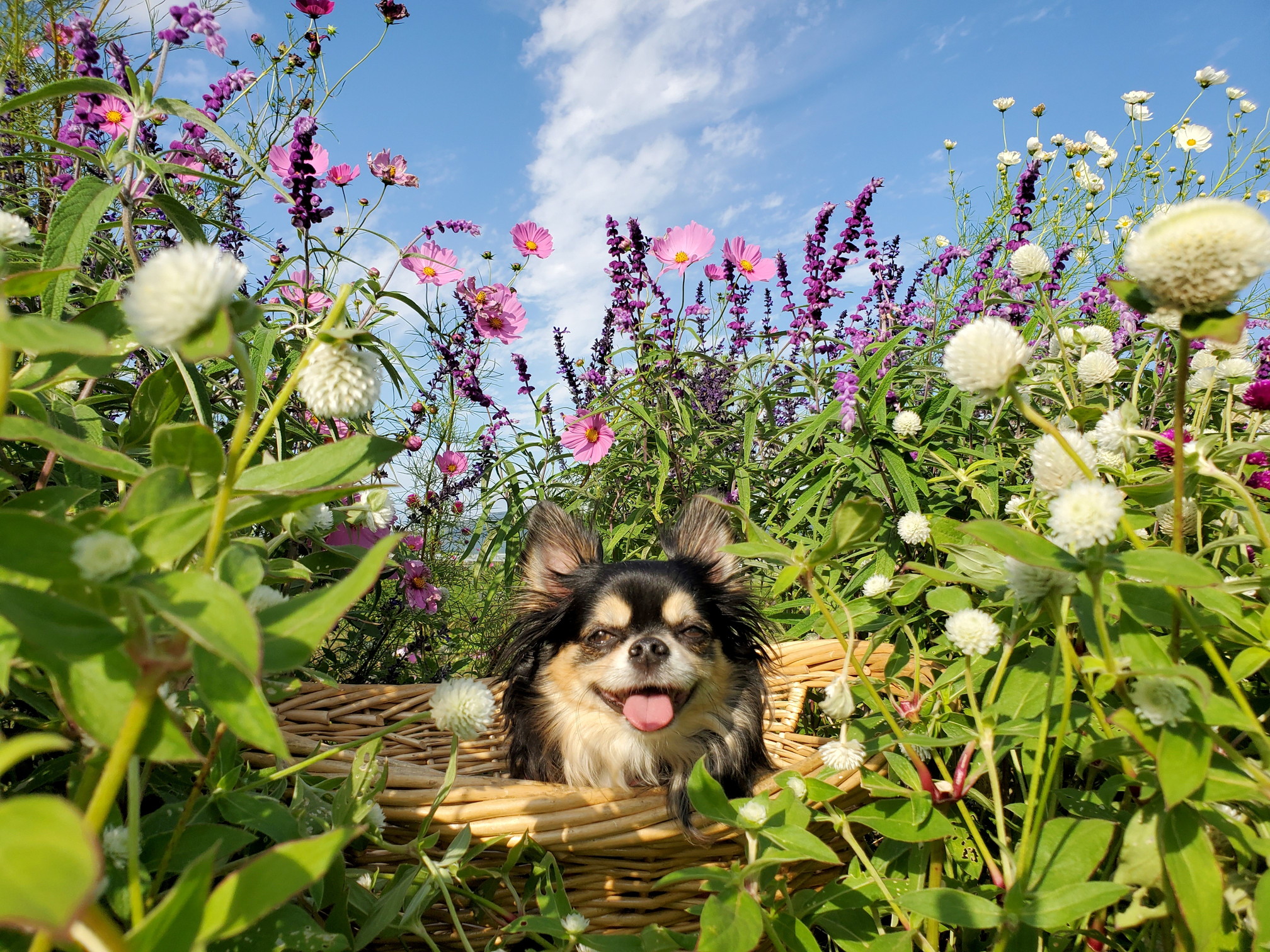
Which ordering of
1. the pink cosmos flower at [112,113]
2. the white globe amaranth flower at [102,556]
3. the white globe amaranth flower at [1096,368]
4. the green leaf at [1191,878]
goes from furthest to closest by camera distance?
the pink cosmos flower at [112,113], the white globe amaranth flower at [1096,368], the green leaf at [1191,878], the white globe amaranth flower at [102,556]

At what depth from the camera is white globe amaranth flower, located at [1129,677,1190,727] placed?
698 millimetres

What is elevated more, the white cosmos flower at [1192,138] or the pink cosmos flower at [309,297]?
the white cosmos flower at [1192,138]

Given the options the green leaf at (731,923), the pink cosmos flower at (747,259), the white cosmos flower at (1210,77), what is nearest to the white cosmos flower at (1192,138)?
the white cosmos flower at (1210,77)

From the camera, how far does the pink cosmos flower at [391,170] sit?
218 cm

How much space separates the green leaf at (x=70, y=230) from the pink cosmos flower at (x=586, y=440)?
170 cm

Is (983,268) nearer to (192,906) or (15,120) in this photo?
(192,906)

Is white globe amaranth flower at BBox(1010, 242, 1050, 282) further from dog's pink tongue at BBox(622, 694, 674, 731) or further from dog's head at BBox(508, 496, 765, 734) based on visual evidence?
dog's pink tongue at BBox(622, 694, 674, 731)

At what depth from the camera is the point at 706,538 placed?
250cm

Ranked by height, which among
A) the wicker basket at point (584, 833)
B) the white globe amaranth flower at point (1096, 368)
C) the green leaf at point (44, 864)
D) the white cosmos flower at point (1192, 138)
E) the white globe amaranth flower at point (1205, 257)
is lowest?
the wicker basket at point (584, 833)

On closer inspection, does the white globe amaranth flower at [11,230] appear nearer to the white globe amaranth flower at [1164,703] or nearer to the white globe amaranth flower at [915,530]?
the white globe amaranth flower at [1164,703]

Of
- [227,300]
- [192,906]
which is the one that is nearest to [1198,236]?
[227,300]

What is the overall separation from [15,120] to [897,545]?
11.0 feet

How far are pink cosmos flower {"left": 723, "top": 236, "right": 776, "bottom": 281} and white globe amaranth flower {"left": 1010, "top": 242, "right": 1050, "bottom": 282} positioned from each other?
149 centimetres

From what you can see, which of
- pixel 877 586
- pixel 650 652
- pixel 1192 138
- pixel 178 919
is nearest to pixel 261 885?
pixel 178 919
